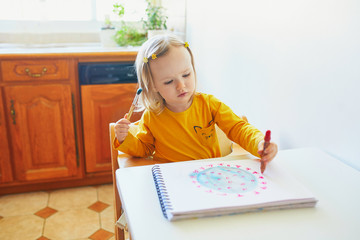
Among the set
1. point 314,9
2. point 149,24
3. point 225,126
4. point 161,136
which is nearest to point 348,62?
point 314,9

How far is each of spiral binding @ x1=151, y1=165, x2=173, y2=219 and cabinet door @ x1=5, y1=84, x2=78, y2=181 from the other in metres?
1.40

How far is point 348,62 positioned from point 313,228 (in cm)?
53

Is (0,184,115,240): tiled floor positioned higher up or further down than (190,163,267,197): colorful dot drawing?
further down

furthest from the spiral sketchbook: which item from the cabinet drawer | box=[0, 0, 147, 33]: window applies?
box=[0, 0, 147, 33]: window

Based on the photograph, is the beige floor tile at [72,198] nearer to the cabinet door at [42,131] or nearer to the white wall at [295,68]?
the cabinet door at [42,131]

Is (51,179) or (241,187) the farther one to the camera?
(51,179)

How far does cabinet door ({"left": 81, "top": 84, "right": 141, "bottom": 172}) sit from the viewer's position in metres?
2.10

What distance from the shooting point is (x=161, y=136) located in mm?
1188

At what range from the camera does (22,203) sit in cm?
209

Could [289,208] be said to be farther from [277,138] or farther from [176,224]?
[277,138]

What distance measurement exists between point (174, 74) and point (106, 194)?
1.38m

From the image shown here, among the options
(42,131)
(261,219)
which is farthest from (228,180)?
(42,131)

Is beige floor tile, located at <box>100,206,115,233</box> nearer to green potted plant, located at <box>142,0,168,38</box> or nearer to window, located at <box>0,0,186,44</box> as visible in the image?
green potted plant, located at <box>142,0,168,38</box>

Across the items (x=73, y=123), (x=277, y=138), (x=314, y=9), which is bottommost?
(x=73, y=123)
